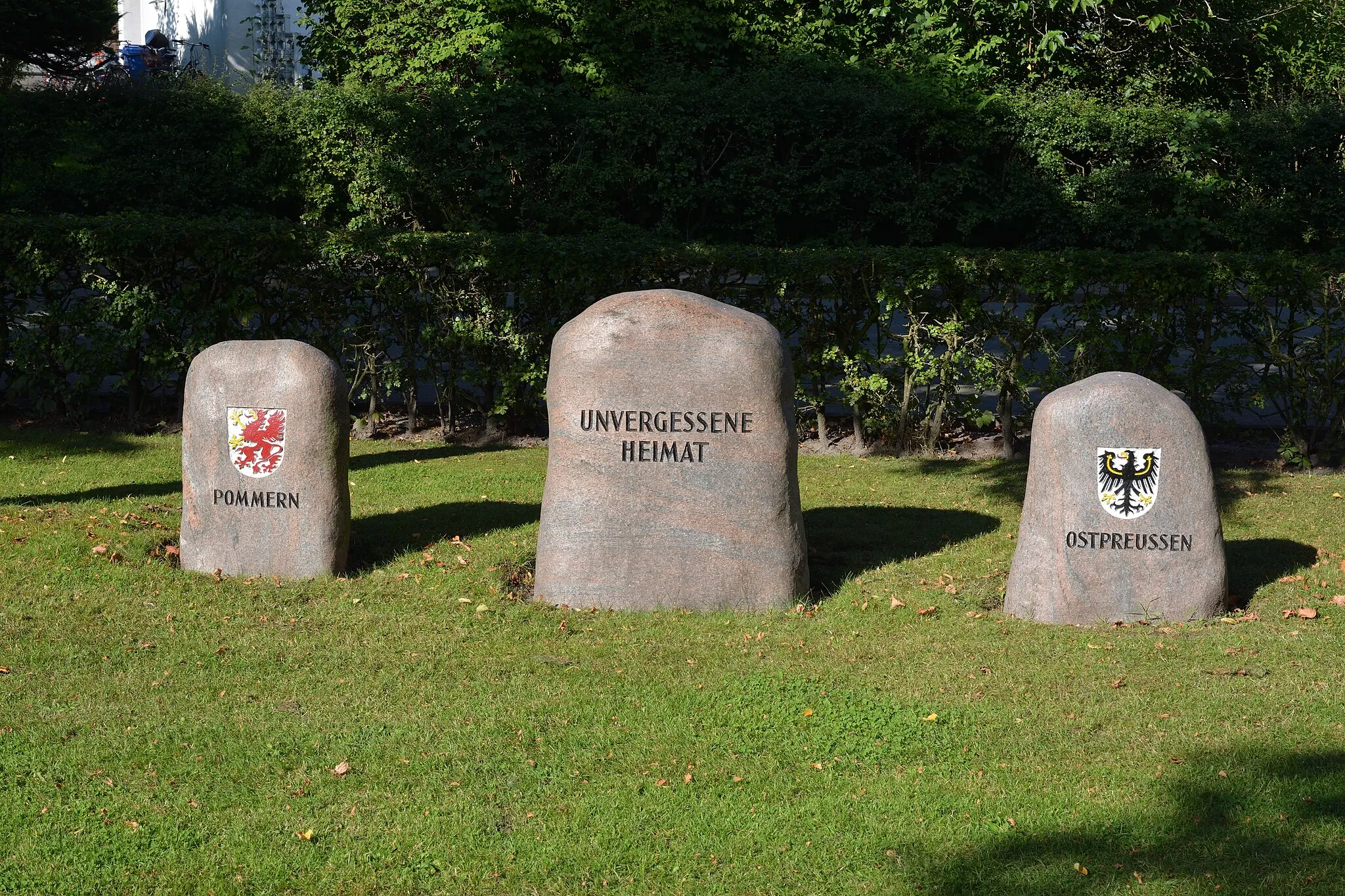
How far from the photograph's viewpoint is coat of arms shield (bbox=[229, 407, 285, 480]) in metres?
7.34

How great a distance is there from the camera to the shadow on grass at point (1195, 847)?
4.10 meters

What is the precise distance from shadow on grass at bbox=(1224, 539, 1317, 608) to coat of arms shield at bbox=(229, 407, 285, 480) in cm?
539

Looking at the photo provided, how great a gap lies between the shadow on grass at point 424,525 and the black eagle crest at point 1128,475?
3.63 m

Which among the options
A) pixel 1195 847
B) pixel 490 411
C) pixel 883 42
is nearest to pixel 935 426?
pixel 490 411

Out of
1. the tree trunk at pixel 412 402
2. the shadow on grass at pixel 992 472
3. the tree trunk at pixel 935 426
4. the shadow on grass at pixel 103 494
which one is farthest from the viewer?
the tree trunk at pixel 412 402

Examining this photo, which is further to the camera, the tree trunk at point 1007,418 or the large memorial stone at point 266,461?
the tree trunk at point 1007,418

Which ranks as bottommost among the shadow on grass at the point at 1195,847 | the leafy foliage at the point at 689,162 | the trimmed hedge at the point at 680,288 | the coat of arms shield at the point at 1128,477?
the shadow on grass at the point at 1195,847

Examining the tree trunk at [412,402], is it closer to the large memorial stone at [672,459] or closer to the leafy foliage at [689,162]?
the leafy foliage at [689,162]

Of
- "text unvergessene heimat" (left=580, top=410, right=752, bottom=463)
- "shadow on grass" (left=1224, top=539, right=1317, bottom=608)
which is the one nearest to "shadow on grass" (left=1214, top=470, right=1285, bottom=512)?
"shadow on grass" (left=1224, top=539, right=1317, bottom=608)

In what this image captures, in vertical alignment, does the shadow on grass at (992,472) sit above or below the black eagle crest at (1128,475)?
below

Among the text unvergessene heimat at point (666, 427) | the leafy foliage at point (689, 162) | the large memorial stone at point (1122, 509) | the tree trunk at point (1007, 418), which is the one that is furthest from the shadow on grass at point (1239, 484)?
the leafy foliage at point (689, 162)

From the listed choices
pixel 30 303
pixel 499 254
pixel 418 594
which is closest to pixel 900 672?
pixel 418 594

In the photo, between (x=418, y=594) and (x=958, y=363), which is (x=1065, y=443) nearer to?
(x=418, y=594)

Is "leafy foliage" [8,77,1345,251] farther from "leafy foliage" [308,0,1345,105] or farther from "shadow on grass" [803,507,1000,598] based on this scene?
"shadow on grass" [803,507,1000,598]
